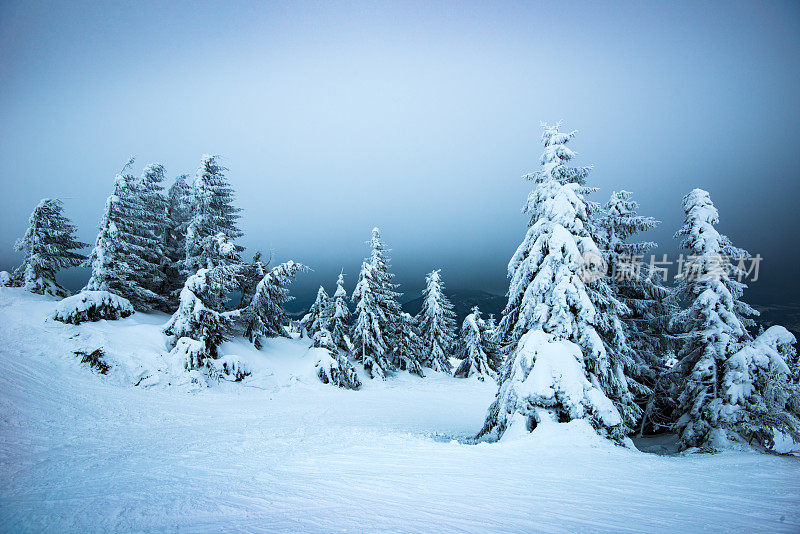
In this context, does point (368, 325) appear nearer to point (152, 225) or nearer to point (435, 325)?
point (435, 325)

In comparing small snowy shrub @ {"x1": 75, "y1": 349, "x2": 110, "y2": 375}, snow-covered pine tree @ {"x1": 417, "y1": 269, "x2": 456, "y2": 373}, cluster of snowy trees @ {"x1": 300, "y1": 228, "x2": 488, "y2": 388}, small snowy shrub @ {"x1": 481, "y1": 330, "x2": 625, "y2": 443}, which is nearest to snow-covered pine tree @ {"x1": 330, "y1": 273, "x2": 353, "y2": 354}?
cluster of snowy trees @ {"x1": 300, "y1": 228, "x2": 488, "y2": 388}

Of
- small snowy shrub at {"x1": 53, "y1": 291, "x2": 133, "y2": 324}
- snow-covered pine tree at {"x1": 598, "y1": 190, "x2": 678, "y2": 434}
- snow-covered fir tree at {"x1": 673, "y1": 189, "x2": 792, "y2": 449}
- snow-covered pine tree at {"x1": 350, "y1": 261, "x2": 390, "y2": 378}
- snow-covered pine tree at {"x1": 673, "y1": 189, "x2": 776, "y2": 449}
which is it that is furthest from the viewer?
snow-covered pine tree at {"x1": 350, "y1": 261, "x2": 390, "y2": 378}

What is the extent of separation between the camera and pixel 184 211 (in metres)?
24.2

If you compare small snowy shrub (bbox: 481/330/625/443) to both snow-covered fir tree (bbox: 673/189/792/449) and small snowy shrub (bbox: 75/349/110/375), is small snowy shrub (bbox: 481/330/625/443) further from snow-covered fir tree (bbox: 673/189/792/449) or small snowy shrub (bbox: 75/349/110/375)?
small snowy shrub (bbox: 75/349/110/375)

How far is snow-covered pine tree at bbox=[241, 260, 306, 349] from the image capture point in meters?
23.3

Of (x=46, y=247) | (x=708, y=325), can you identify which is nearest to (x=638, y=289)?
(x=708, y=325)

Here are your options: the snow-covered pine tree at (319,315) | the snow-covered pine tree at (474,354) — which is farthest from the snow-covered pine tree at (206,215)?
the snow-covered pine tree at (474,354)

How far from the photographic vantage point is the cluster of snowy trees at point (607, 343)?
9.65 meters

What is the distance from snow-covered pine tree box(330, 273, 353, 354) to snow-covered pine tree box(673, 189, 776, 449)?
2310 cm

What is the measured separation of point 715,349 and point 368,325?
2266 cm

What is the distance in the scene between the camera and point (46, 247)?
67.0 ft

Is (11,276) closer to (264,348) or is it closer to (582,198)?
(264,348)

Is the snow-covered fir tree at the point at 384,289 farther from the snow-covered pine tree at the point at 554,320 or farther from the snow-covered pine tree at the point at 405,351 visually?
the snow-covered pine tree at the point at 554,320

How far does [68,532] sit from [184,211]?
25425 mm
